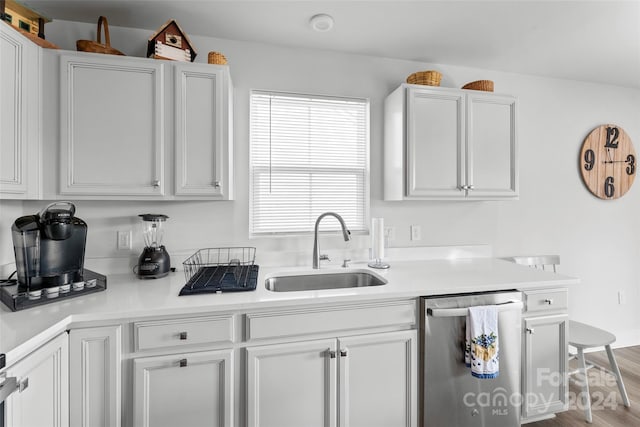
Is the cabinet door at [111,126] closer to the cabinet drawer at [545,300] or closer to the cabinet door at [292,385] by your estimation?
the cabinet door at [292,385]

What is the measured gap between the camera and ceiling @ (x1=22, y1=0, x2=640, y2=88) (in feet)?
5.77

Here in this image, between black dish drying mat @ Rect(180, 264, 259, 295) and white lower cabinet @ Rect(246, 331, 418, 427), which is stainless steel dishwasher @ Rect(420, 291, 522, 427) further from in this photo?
black dish drying mat @ Rect(180, 264, 259, 295)

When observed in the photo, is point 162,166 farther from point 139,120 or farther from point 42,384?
point 42,384

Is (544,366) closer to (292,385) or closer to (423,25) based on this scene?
(292,385)

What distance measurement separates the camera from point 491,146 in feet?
7.23

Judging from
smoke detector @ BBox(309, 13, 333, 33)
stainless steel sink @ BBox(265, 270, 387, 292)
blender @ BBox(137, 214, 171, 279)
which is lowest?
stainless steel sink @ BBox(265, 270, 387, 292)

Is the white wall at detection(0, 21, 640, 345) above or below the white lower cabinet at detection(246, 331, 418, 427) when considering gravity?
above

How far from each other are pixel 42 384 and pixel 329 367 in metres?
1.13

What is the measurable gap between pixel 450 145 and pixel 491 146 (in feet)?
1.06

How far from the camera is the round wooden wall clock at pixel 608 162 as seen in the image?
9.25 feet

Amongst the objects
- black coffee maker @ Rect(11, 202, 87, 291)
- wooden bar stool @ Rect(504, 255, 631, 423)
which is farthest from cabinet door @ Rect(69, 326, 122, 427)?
wooden bar stool @ Rect(504, 255, 631, 423)

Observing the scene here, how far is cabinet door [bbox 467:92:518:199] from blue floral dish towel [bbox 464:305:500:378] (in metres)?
0.89

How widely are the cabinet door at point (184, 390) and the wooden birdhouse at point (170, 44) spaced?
1.57 metres

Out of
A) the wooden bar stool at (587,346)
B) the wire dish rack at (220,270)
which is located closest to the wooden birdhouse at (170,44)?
the wire dish rack at (220,270)
